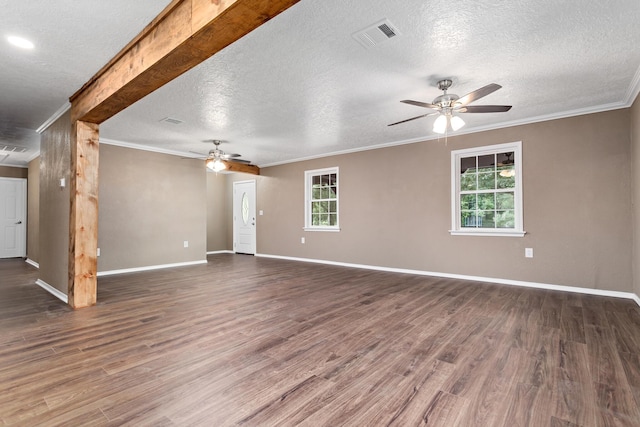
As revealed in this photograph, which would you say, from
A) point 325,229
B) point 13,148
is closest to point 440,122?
point 325,229

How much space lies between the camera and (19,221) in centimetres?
780

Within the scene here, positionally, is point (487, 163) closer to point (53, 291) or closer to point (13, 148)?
point (53, 291)

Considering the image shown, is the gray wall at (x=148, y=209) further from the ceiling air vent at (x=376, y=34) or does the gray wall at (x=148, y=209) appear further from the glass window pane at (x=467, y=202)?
the glass window pane at (x=467, y=202)

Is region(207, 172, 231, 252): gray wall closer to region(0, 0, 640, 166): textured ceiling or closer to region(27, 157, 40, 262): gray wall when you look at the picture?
region(27, 157, 40, 262): gray wall

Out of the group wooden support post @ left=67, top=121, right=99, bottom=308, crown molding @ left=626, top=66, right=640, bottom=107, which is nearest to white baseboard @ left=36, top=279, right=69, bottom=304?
wooden support post @ left=67, top=121, right=99, bottom=308

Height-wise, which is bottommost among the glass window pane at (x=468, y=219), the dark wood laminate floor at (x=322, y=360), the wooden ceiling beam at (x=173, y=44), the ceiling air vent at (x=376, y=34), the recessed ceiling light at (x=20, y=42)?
the dark wood laminate floor at (x=322, y=360)

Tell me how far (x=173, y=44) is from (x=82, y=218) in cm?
266

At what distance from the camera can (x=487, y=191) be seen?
4.94m

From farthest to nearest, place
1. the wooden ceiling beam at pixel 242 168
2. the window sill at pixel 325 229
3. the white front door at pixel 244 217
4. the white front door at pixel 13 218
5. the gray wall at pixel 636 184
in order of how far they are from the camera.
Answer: the white front door at pixel 244 217
the white front door at pixel 13 218
the wooden ceiling beam at pixel 242 168
the window sill at pixel 325 229
the gray wall at pixel 636 184

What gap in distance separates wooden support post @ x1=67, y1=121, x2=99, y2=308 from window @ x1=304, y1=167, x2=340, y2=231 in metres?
4.44

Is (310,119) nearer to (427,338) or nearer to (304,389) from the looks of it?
(427,338)

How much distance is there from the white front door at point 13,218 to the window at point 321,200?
7.43m

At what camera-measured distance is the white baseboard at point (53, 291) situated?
3846 mm

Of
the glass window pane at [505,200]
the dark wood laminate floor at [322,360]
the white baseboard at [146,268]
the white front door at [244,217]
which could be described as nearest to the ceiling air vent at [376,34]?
the dark wood laminate floor at [322,360]
